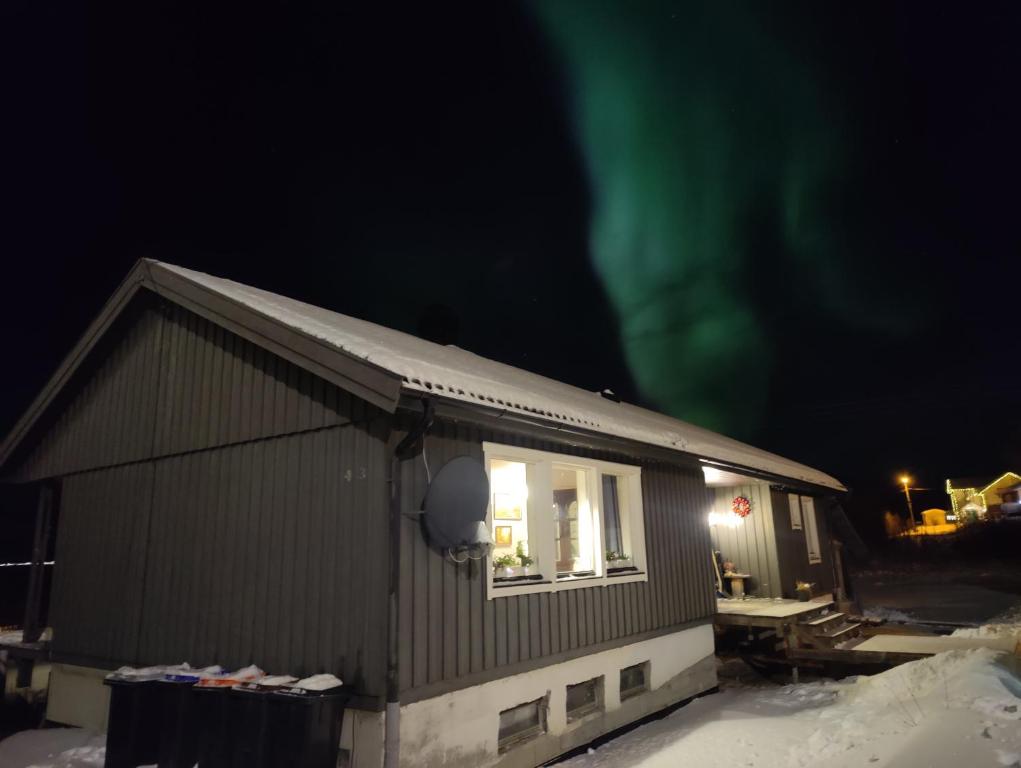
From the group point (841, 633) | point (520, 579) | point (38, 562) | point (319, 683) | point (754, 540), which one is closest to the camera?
point (319, 683)

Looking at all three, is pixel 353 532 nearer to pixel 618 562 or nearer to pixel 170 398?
pixel 170 398

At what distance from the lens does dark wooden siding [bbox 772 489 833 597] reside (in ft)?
42.9

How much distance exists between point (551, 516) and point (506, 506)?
3.29 ft

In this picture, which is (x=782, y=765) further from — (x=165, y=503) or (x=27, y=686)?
(x=27, y=686)

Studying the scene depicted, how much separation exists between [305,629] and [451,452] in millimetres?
1990

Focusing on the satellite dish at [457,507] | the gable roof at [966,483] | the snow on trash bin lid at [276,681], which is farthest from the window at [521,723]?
the gable roof at [966,483]

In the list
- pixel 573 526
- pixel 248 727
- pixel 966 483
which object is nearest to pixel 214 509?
pixel 248 727

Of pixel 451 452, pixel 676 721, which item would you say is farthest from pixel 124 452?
pixel 676 721

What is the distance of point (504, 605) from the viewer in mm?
6180

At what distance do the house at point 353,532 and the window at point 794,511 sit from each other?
503 centimetres

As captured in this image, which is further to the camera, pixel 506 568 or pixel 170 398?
pixel 170 398

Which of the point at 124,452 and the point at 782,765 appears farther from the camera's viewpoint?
the point at 124,452

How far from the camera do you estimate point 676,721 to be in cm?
770

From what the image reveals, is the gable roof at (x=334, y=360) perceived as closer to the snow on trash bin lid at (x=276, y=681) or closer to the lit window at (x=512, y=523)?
the lit window at (x=512, y=523)
